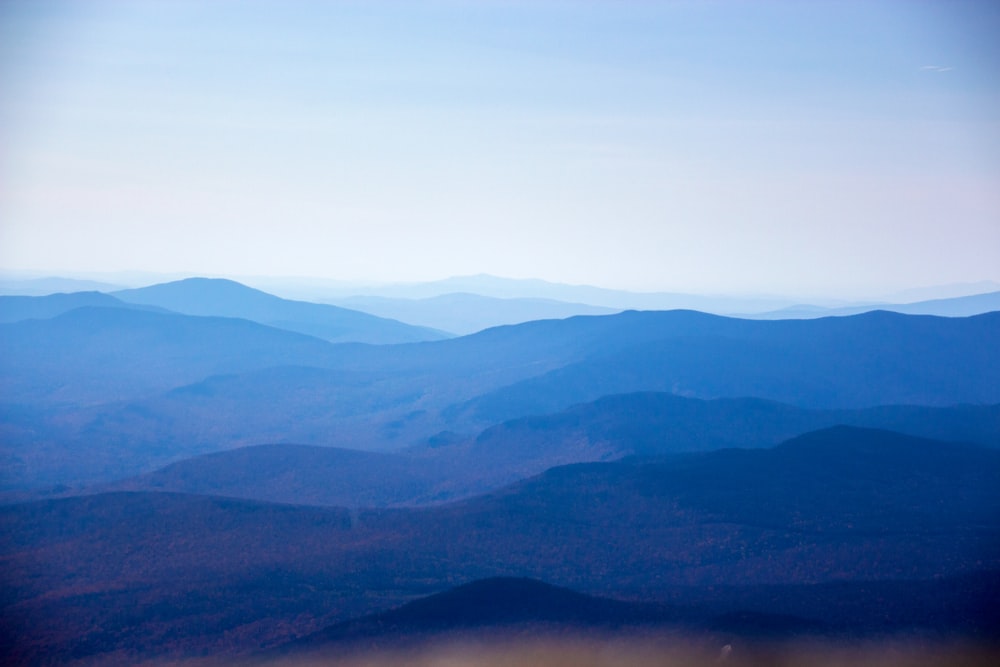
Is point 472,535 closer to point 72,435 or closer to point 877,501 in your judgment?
point 877,501

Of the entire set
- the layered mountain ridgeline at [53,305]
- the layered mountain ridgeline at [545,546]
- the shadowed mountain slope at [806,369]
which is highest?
the layered mountain ridgeline at [53,305]

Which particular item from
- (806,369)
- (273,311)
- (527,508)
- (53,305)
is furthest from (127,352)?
(527,508)

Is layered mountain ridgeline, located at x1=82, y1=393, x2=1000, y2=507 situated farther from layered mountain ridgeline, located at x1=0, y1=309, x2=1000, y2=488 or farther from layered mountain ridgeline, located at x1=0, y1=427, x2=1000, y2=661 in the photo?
layered mountain ridgeline, located at x1=0, y1=427, x2=1000, y2=661

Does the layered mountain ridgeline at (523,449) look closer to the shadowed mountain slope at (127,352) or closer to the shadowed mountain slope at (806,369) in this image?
the shadowed mountain slope at (806,369)

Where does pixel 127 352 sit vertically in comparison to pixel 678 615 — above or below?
above

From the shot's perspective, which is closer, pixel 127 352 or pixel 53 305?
pixel 127 352

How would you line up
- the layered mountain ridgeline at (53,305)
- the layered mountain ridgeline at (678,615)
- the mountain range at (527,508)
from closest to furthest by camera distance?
the layered mountain ridgeline at (678,615)
the mountain range at (527,508)
the layered mountain ridgeline at (53,305)

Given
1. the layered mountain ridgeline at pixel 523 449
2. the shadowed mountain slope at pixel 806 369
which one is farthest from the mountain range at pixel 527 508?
the shadowed mountain slope at pixel 806 369

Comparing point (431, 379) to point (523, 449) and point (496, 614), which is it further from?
point (496, 614)
